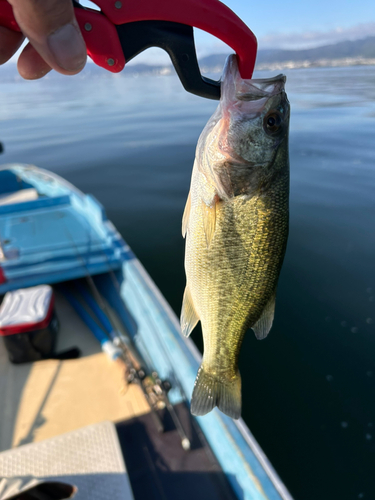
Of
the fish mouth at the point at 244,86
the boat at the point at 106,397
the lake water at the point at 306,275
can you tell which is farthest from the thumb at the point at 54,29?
the lake water at the point at 306,275

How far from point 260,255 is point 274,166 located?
0.39 m

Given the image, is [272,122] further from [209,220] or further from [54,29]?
[54,29]

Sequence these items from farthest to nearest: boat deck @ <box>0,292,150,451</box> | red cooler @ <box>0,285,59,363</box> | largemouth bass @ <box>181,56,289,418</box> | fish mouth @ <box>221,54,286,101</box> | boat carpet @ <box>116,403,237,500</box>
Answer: red cooler @ <box>0,285,59,363</box> < boat deck @ <box>0,292,150,451</box> < boat carpet @ <box>116,403,237,500</box> < largemouth bass @ <box>181,56,289,418</box> < fish mouth @ <box>221,54,286,101</box>

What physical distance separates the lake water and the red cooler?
2174 mm

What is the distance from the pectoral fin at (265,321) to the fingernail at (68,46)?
1.25 m

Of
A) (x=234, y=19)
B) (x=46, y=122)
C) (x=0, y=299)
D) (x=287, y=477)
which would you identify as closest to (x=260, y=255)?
(x=234, y=19)

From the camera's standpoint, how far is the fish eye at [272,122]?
1428 mm

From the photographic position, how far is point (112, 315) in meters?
4.74

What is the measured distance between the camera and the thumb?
3.07 feet

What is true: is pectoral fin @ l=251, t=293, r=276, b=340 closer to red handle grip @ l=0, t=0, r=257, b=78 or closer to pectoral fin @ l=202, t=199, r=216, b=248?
pectoral fin @ l=202, t=199, r=216, b=248

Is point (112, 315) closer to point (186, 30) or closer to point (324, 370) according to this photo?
point (324, 370)

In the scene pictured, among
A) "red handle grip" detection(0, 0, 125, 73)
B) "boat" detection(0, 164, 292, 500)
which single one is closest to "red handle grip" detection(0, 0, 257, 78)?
"red handle grip" detection(0, 0, 125, 73)

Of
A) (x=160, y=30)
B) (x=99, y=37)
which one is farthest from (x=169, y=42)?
(x=99, y=37)

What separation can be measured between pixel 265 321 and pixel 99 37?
1357 mm
